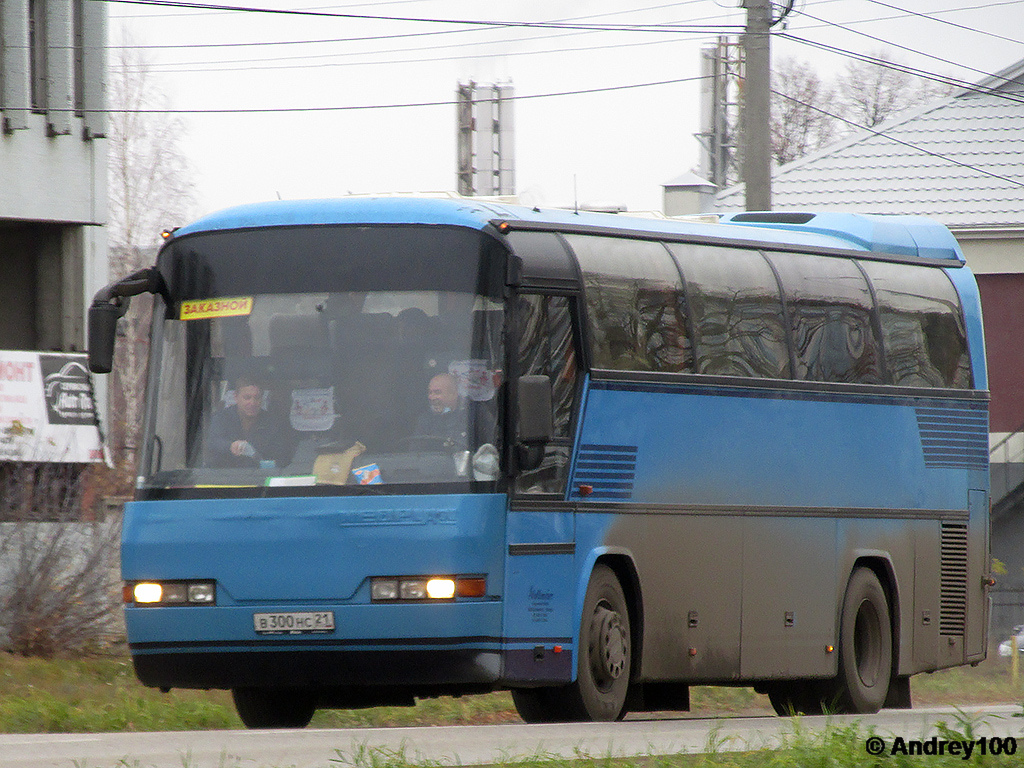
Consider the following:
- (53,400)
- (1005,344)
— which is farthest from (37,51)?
(1005,344)

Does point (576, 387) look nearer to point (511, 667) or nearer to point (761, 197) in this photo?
point (511, 667)

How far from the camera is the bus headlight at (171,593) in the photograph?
10969 millimetres

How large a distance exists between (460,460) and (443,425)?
0.21 m

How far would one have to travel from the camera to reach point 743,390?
1306 centimetres

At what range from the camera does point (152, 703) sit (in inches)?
551

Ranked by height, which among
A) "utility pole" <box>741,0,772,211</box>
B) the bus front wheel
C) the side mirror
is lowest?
the bus front wheel

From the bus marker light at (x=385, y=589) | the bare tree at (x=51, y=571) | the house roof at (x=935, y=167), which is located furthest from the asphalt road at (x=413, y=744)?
the house roof at (x=935, y=167)

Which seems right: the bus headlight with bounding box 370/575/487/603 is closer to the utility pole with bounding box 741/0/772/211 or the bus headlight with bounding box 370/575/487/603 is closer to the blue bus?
the blue bus

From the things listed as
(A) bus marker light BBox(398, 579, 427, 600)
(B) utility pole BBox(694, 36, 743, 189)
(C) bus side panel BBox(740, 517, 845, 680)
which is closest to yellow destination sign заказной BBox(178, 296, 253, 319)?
(A) bus marker light BBox(398, 579, 427, 600)

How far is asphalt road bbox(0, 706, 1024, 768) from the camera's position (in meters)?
8.38

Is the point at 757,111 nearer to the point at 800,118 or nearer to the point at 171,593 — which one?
the point at 171,593

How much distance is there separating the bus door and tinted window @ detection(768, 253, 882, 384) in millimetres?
2860

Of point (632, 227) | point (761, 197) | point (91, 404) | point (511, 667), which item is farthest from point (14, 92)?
point (511, 667)

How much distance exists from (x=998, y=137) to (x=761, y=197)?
17453 mm
